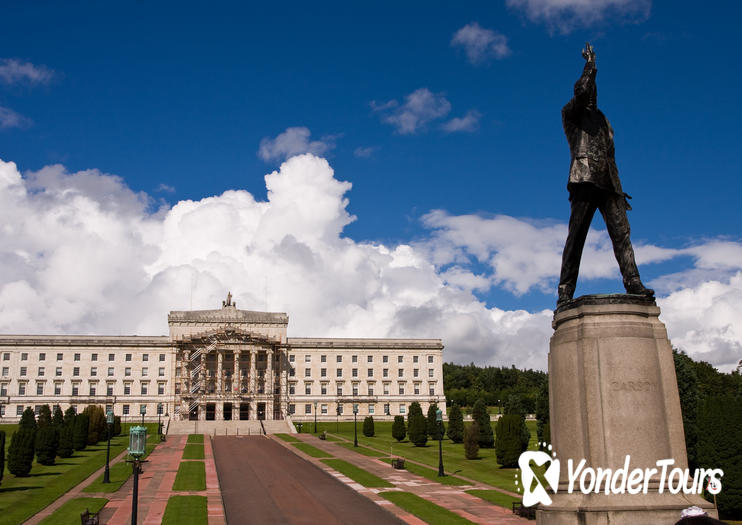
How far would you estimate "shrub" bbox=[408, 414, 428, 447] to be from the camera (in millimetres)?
65206

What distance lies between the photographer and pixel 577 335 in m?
11.2

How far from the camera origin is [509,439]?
46.2m

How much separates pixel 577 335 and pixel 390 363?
350 feet

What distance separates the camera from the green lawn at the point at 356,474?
39.6 metres

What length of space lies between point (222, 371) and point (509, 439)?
229 ft

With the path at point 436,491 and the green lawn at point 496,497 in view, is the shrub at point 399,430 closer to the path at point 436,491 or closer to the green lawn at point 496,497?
the path at point 436,491

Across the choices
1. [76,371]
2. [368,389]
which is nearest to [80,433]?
[76,371]

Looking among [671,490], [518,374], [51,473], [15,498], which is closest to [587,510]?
[671,490]

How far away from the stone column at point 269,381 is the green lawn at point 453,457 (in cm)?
2254

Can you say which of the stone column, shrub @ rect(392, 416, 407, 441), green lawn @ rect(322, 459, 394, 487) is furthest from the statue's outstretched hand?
the stone column

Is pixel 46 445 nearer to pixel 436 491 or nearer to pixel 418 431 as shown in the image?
pixel 436 491

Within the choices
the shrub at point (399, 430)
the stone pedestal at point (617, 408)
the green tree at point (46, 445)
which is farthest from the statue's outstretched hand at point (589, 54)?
the shrub at point (399, 430)

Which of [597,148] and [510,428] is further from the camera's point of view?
[510,428]

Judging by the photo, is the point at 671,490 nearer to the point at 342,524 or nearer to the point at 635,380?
the point at 635,380
